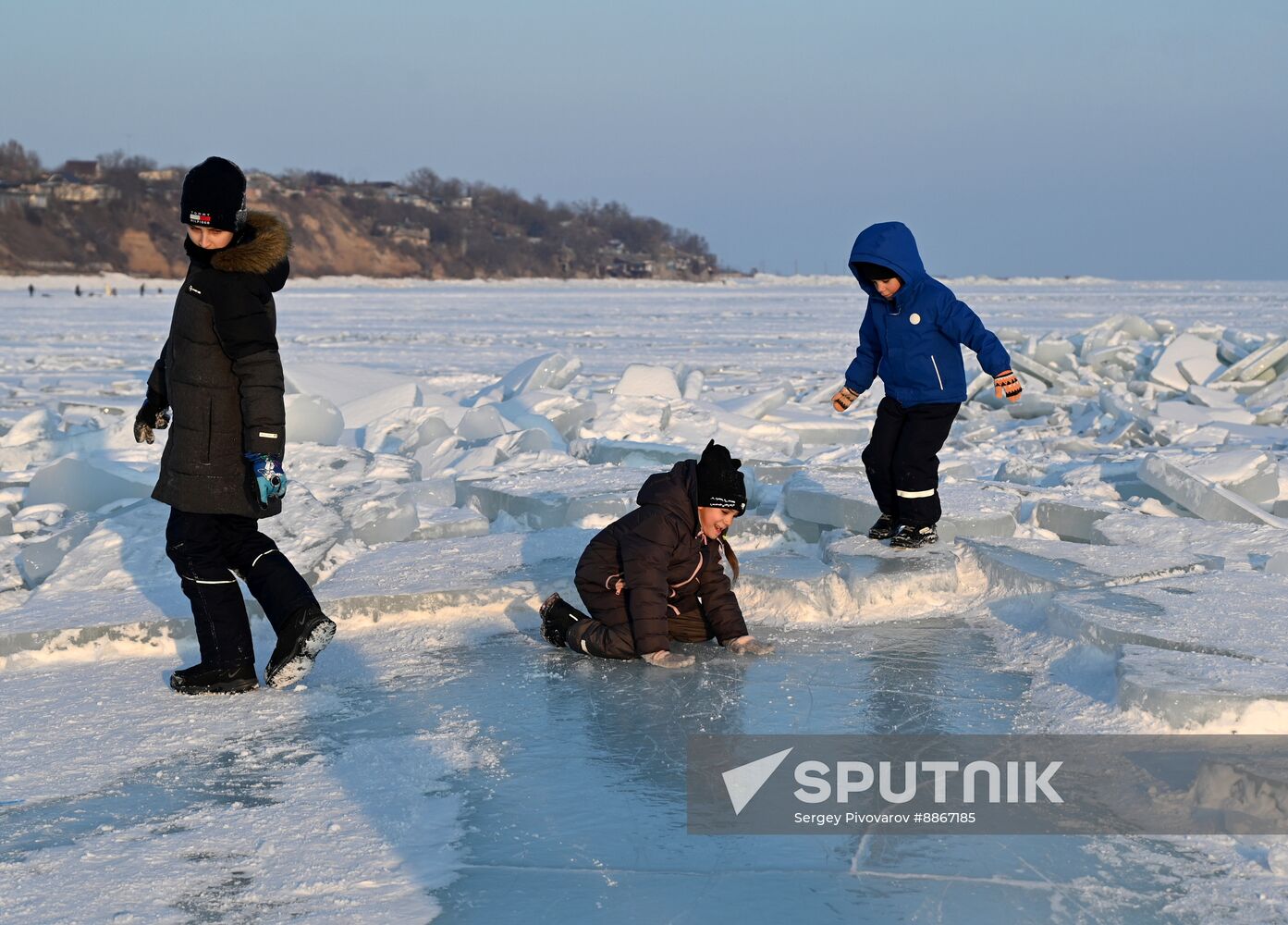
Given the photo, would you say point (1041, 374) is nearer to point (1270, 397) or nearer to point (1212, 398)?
point (1212, 398)

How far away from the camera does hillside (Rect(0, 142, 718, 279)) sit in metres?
75.2

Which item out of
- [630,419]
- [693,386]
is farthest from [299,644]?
[693,386]

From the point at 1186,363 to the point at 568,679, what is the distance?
8.69m

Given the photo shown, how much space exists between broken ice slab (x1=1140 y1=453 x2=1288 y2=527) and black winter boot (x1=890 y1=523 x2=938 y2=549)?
1430 mm

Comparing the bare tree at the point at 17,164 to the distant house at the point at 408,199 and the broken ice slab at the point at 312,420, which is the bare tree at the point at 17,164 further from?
the broken ice slab at the point at 312,420

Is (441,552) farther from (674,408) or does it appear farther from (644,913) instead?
(674,408)

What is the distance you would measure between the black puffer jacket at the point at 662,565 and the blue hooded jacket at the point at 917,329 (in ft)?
3.90

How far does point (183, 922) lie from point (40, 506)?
4154 mm

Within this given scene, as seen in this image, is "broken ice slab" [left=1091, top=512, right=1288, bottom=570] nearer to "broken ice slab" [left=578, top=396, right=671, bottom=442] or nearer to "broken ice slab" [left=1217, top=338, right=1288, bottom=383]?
"broken ice slab" [left=578, top=396, right=671, bottom=442]

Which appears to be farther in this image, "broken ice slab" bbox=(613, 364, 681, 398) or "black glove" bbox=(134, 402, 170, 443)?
"broken ice slab" bbox=(613, 364, 681, 398)

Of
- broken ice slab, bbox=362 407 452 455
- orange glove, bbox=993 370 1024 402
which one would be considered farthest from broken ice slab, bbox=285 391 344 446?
orange glove, bbox=993 370 1024 402

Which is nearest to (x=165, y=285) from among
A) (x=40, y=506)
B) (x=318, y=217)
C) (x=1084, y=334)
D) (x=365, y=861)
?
(x=318, y=217)

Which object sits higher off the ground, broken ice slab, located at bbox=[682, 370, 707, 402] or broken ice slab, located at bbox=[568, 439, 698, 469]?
broken ice slab, located at bbox=[682, 370, 707, 402]

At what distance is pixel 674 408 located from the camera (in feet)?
26.0
